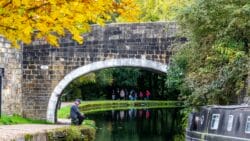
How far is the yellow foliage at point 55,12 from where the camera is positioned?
193 inches

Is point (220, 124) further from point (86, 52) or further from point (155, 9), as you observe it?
point (155, 9)

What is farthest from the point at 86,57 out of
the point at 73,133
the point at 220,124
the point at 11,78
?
the point at 220,124

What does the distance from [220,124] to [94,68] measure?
23.2 ft

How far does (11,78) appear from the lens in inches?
676

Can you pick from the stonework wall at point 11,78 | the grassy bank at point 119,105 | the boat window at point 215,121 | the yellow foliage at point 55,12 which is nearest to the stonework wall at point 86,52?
the stonework wall at point 11,78

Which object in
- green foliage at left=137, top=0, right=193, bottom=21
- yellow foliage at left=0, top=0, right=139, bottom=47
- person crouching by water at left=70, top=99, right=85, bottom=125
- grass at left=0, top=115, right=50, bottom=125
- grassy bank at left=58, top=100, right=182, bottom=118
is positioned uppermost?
green foliage at left=137, top=0, right=193, bottom=21

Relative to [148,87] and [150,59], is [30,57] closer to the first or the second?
[150,59]

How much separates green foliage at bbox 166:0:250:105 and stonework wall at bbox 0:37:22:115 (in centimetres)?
551

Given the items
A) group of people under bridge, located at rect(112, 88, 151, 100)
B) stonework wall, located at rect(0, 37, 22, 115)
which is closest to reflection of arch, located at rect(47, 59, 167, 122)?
stonework wall, located at rect(0, 37, 22, 115)

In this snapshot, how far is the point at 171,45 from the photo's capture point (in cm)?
1648

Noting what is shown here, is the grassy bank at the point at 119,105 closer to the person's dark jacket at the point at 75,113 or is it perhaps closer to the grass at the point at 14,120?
the grass at the point at 14,120

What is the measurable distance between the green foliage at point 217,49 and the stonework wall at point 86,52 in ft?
9.75

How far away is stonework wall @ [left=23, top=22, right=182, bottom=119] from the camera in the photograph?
1698cm

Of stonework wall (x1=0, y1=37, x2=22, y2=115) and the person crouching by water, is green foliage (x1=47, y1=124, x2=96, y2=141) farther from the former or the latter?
stonework wall (x1=0, y1=37, x2=22, y2=115)
